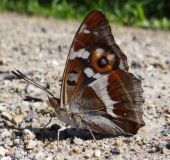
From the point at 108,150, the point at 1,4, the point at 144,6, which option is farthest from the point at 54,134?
the point at 1,4

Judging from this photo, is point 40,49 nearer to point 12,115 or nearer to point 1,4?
point 12,115

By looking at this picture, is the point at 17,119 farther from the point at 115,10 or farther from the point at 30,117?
the point at 115,10

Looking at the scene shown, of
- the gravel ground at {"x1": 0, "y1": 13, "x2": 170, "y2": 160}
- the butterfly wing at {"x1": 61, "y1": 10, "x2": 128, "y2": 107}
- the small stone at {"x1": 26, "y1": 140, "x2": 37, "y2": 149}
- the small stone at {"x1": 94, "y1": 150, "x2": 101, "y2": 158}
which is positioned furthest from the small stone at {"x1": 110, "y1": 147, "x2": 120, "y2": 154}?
the small stone at {"x1": 26, "y1": 140, "x2": 37, "y2": 149}

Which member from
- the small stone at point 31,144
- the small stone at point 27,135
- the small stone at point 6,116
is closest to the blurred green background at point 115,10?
the small stone at point 6,116

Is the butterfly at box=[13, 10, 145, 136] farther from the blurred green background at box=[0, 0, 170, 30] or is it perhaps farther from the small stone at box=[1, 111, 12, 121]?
the blurred green background at box=[0, 0, 170, 30]

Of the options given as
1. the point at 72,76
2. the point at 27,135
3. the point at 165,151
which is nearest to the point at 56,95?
the point at 27,135
